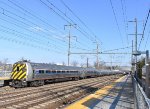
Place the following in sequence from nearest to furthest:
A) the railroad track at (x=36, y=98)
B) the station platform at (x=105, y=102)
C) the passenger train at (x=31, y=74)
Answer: the station platform at (x=105, y=102) → the railroad track at (x=36, y=98) → the passenger train at (x=31, y=74)

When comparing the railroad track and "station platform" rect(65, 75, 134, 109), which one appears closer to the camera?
"station platform" rect(65, 75, 134, 109)

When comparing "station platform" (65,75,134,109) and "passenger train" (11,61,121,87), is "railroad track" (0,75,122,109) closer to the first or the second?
"station platform" (65,75,134,109)

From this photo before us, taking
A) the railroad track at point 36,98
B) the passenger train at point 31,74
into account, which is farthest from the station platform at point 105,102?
the passenger train at point 31,74

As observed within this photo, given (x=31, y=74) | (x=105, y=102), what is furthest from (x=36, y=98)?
(x=31, y=74)

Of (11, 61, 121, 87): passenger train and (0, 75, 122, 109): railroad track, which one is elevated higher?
(11, 61, 121, 87): passenger train

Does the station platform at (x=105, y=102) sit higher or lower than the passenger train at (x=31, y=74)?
lower

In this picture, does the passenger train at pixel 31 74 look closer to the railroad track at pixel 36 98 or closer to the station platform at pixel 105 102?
the railroad track at pixel 36 98

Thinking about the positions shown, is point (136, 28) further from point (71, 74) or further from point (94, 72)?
point (94, 72)

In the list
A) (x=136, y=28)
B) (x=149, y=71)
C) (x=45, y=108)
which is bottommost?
(x=45, y=108)

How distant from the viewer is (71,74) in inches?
1997

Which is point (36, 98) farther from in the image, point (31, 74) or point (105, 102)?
point (31, 74)

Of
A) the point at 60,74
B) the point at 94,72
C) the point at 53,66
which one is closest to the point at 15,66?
the point at 53,66

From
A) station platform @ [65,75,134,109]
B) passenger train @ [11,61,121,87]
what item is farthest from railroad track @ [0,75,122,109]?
passenger train @ [11,61,121,87]

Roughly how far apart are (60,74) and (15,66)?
10454 millimetres
